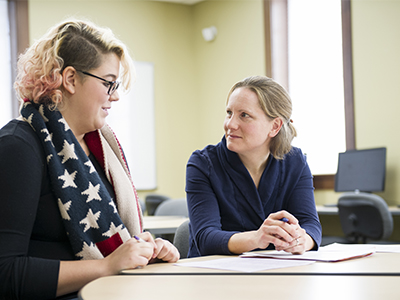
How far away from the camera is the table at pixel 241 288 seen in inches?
36.0

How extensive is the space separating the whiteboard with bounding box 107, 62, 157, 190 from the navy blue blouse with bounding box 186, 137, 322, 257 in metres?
4.43

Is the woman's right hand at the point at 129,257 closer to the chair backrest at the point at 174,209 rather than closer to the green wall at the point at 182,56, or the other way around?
the chair backrest at the point at 174,209

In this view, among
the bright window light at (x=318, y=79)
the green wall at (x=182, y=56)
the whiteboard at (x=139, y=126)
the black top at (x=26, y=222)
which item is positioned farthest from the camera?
the whiteboard at (x=139, y=126)

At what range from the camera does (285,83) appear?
5656 mm

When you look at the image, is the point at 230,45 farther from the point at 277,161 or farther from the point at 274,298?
the point at 274,298

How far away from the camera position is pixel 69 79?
4.64 ft

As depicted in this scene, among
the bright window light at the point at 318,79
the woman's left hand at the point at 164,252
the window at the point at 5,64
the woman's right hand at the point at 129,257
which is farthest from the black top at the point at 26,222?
the window at the point at 5,64

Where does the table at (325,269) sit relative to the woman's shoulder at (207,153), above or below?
below

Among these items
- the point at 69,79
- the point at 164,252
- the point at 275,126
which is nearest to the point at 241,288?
the point at 164,252

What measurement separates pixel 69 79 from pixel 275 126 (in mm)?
955

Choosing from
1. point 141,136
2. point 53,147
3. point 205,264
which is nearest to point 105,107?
point 53,147

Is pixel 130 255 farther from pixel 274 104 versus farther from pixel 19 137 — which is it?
pixel 274 104

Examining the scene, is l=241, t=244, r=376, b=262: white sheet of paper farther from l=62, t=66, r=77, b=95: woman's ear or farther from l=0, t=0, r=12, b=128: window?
l=0, t=0, r=12, b=128: window

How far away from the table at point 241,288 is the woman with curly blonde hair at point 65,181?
5.9 inches
